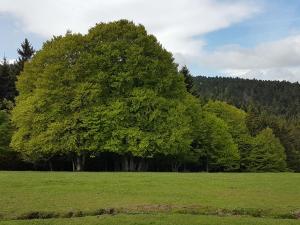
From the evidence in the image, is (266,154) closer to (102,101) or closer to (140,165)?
(140,165)

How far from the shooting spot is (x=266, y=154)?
9519 cm

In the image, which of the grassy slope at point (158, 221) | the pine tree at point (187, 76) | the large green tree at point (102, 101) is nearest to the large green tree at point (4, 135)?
the large green tree at point (102, 101)

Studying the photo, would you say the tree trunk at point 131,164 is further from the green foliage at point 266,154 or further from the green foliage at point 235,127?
the green foliage at point 266,154

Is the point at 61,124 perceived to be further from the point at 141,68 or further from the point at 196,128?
the point at 196,128

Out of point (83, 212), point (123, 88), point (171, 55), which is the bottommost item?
point (83, 212)

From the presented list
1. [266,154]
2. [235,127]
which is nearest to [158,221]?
[235,127]

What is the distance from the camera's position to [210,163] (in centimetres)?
8769

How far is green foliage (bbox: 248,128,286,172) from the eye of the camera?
310 ft

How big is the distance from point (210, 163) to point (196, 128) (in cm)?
1057

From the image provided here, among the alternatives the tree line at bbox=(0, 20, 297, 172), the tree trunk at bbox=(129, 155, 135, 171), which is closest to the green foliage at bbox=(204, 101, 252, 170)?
the tree line at bbox=(0, 20, 297, 172)

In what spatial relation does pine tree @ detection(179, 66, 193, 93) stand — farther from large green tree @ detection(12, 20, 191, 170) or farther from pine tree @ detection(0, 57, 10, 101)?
pine tree @ detection(0, 57, 10, 101)

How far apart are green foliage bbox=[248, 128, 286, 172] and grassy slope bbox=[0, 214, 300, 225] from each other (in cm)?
7426

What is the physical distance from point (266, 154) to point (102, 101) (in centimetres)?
4223

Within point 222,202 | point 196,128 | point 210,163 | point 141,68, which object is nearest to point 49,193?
point 222,202
